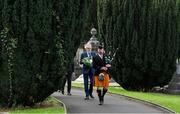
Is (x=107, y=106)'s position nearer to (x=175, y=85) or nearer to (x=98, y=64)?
(x=98, y=64)

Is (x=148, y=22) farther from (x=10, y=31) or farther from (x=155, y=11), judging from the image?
(x=10, y=31)

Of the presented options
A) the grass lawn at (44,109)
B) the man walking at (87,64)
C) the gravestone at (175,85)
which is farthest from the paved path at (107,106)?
the gravestone at (175,85)

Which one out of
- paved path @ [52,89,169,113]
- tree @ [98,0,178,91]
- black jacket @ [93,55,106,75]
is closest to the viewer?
paved path @ [52,89,169,113]

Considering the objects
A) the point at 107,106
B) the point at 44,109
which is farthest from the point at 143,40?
the point at 44,109

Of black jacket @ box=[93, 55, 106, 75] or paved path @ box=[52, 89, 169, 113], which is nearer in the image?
paved path @ box=[52, 89, 169, 113]

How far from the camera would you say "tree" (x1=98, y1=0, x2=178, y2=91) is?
24000 mm

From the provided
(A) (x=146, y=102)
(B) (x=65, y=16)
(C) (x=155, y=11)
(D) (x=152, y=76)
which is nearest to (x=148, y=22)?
(C) (x=155, y=11)

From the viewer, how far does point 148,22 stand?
23875 millimetres

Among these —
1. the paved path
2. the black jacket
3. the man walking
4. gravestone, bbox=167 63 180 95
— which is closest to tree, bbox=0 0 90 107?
the paved path

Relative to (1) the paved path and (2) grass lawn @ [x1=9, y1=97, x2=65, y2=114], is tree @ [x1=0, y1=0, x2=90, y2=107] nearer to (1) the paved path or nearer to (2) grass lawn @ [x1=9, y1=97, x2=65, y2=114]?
(2) grass lawn @ [x1=9, y1=97, x2=65, y2=114]

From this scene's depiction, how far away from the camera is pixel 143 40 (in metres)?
24.1

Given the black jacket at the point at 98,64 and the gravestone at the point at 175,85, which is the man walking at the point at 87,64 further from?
the gravestone at the point at 175,85

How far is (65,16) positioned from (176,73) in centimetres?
1187

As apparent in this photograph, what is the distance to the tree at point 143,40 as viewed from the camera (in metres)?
24.0
